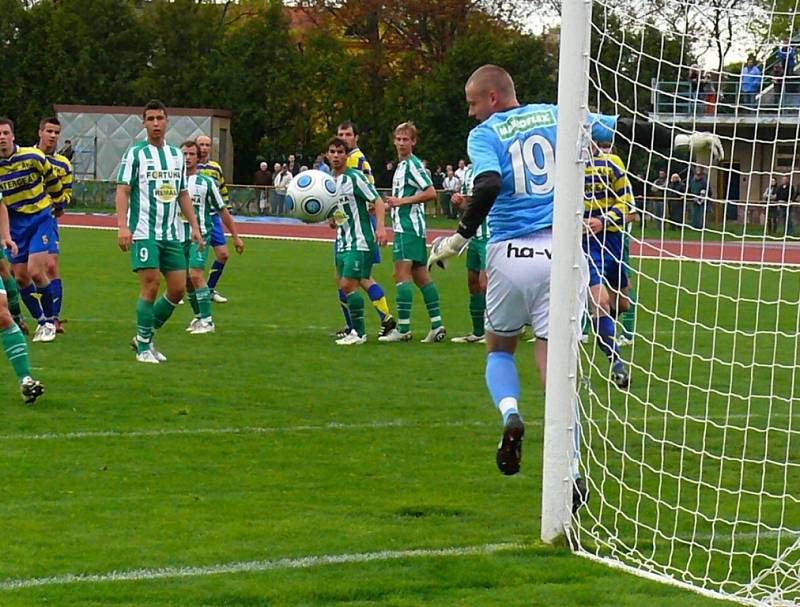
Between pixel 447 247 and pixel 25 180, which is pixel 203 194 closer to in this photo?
pixel 25 180

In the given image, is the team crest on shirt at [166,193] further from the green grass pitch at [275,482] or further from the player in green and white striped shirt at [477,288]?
the player in green and white striped shirt at [477,288]

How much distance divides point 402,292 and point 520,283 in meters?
7.13

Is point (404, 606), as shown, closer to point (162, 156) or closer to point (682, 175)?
point (682, 175)

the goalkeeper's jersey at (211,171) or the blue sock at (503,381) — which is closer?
the blue sock at (503,381)

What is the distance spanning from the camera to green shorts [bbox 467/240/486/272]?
13.8 metres

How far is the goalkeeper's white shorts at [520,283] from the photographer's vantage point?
676cm

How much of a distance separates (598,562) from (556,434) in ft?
1.81

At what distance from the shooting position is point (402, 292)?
13.9 metres

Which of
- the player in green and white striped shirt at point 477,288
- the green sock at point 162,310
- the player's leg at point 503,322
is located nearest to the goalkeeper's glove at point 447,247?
the player's leg at point 503,322

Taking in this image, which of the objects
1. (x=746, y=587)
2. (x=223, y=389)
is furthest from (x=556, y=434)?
(x=223, y=389)

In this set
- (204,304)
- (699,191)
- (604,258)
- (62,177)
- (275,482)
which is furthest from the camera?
(62,177)

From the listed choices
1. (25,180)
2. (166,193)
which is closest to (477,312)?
(166,193)

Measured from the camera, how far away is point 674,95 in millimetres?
6770

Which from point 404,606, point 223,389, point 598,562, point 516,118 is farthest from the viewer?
point 223,389
